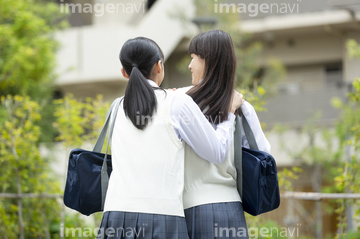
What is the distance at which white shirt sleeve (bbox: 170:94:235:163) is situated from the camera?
2348mm

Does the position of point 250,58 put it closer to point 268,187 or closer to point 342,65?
point 342,65

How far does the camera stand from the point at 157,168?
A: 7.59ft

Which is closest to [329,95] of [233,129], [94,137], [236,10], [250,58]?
[250,58]

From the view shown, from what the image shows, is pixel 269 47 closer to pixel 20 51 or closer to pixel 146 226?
pixel 20 51

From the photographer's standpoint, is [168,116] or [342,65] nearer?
[168,116]

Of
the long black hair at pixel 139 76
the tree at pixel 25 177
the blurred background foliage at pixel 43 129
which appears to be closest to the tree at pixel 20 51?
the blurred background foliage at pixel 43 129

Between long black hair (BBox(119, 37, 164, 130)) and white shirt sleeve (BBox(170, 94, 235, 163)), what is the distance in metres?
0.11

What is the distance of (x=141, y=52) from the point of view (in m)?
2.49

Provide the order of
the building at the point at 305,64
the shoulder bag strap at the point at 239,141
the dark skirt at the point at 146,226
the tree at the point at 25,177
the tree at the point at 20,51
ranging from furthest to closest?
the building at the point at 305,64 < the tree at the point at 20,51 < the tree at the point at 25,177 < the shoulder bag strap at the point at 239,141 < the dark skirt at the point at 146,226

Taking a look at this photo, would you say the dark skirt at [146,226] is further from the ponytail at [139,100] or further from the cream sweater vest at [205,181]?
the ponytail at [139,100]

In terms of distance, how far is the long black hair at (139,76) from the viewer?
7.84 feet

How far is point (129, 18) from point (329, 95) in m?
5.19

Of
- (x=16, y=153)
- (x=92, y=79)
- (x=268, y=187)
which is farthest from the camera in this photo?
(x=92, y=79)

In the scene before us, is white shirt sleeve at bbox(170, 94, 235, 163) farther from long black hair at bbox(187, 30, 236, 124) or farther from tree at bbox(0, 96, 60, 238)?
tree at bbox(0, 96, 60, 238)
